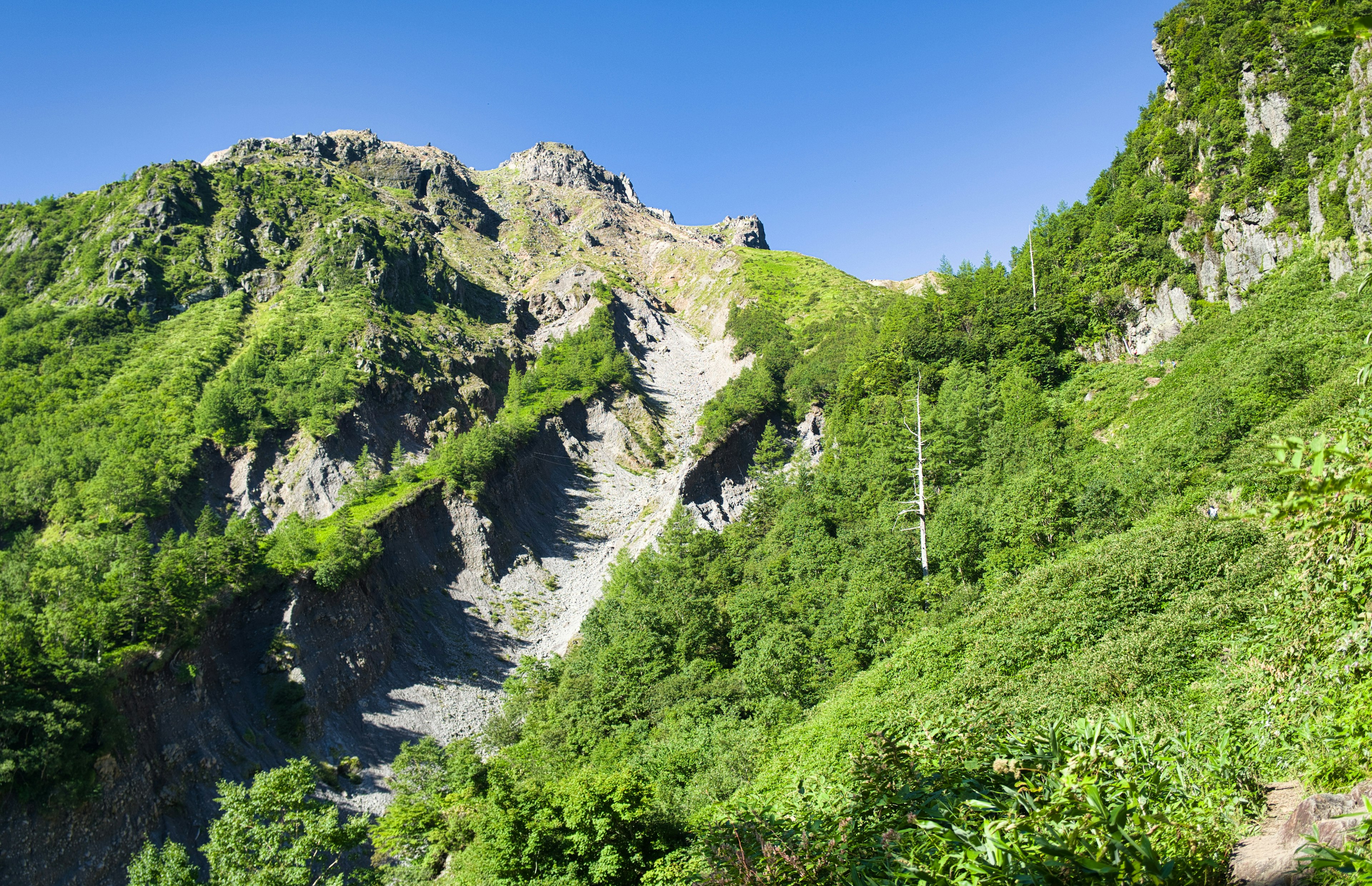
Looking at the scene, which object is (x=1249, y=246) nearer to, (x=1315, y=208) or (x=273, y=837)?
(x=1315, y=208)

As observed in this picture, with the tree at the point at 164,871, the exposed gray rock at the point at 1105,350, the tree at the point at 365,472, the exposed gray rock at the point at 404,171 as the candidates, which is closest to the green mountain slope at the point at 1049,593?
the exposed gray rock at the point at 1105,350

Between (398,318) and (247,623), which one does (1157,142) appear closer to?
(247,623)

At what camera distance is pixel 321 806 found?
23.6 m

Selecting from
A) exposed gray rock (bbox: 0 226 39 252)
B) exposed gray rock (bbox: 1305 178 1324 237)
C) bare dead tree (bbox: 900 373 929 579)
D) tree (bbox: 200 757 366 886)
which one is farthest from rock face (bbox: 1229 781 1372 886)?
exposed gray rock (bbox: 0 226 39 252)

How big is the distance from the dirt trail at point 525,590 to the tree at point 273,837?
64.8 feet

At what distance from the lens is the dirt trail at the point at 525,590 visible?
46344mm

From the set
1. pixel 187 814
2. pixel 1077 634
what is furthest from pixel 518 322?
pixel 1077 634

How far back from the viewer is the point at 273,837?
66.9 ft

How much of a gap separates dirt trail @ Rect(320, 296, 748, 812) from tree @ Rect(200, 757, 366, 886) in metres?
19.7

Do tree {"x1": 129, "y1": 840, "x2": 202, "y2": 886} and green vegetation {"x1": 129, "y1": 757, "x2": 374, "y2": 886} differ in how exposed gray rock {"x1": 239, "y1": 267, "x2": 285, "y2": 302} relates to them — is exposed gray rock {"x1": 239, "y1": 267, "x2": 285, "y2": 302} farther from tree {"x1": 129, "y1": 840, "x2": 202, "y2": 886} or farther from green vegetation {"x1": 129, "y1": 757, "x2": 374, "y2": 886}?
tree {"x1": 129, "y1": 840, "x2": 202, "y2": 886}

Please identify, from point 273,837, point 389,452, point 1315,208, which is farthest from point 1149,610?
point 389,452

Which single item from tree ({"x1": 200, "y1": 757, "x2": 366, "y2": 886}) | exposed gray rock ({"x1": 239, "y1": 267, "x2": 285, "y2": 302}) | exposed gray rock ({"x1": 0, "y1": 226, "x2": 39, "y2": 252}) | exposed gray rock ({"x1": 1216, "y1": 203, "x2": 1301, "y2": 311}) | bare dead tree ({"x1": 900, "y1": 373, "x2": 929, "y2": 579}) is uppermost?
exposed gray rock ({"x1": 0, "y1": 226, "x2": 39, "y2": 252})

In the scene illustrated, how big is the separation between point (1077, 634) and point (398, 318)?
10168 cm

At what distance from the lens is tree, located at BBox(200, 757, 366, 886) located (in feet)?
63.6
